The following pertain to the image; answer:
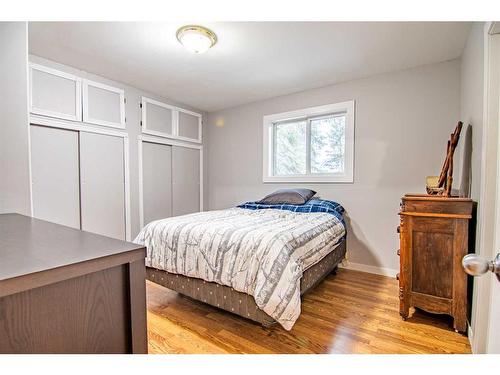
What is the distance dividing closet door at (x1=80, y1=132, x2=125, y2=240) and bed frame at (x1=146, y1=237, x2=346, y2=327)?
49.1 inches

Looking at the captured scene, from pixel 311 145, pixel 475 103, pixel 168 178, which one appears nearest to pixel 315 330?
pixel 475 103

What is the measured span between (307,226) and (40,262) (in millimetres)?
1894

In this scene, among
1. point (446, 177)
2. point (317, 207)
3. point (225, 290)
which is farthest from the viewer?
point (317, 207)

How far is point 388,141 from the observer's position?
112 inches

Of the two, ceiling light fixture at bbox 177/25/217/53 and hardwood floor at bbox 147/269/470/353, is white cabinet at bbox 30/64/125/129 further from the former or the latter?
hardwood floor at bbox 147/269/470/353

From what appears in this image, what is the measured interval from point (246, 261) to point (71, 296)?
4.16 feet

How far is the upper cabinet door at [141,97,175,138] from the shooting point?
345 centimetres

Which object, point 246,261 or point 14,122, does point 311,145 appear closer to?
point 246,261

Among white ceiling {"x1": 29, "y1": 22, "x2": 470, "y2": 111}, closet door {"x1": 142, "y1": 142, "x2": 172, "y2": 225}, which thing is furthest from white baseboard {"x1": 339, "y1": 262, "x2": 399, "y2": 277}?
closet door {"x1": 142, "y1": 142, "x2": 172, "y2": 225}

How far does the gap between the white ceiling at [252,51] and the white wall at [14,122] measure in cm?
91

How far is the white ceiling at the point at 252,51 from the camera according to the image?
205cm

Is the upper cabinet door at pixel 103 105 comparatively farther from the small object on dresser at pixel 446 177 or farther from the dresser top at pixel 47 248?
the small object on dresser at pixel 446 177
